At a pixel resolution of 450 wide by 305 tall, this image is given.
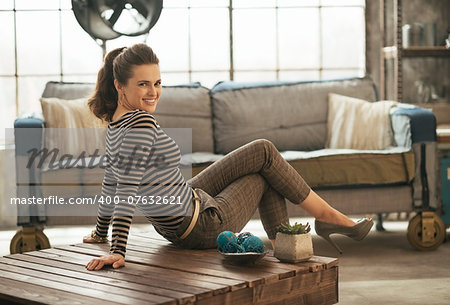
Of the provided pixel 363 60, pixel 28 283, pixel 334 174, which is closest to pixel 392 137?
pixel 334 174

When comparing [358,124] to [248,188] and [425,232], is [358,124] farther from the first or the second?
[248,188]

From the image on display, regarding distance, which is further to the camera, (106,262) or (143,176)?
(143,176)

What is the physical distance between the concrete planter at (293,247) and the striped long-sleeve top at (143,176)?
0.37 m

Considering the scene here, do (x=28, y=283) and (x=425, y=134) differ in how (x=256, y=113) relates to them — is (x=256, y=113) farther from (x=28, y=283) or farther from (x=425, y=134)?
(x=28, y=283)

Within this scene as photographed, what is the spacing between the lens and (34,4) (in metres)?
4.84

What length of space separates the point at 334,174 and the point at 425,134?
1.83 feet

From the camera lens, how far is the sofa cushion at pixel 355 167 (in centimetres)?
358

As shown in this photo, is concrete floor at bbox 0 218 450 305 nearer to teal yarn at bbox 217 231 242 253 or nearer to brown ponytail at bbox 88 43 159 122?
teal yarn at bbox 217 231 242 253

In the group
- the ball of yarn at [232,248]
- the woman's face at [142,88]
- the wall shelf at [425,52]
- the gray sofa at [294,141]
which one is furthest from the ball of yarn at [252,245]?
the wall shelf at [425,52]

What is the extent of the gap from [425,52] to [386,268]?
2022 millimetres

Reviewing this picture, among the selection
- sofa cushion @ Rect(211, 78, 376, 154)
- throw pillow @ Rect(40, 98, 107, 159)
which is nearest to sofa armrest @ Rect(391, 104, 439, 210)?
sofa cushion @ Rect(211, 78, 376, 154)

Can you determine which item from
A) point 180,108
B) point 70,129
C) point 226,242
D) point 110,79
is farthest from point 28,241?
point 226,242

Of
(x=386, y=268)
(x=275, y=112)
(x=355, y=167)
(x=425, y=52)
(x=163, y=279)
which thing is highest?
(x=425, y=52)

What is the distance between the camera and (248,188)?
2527 millimetres
